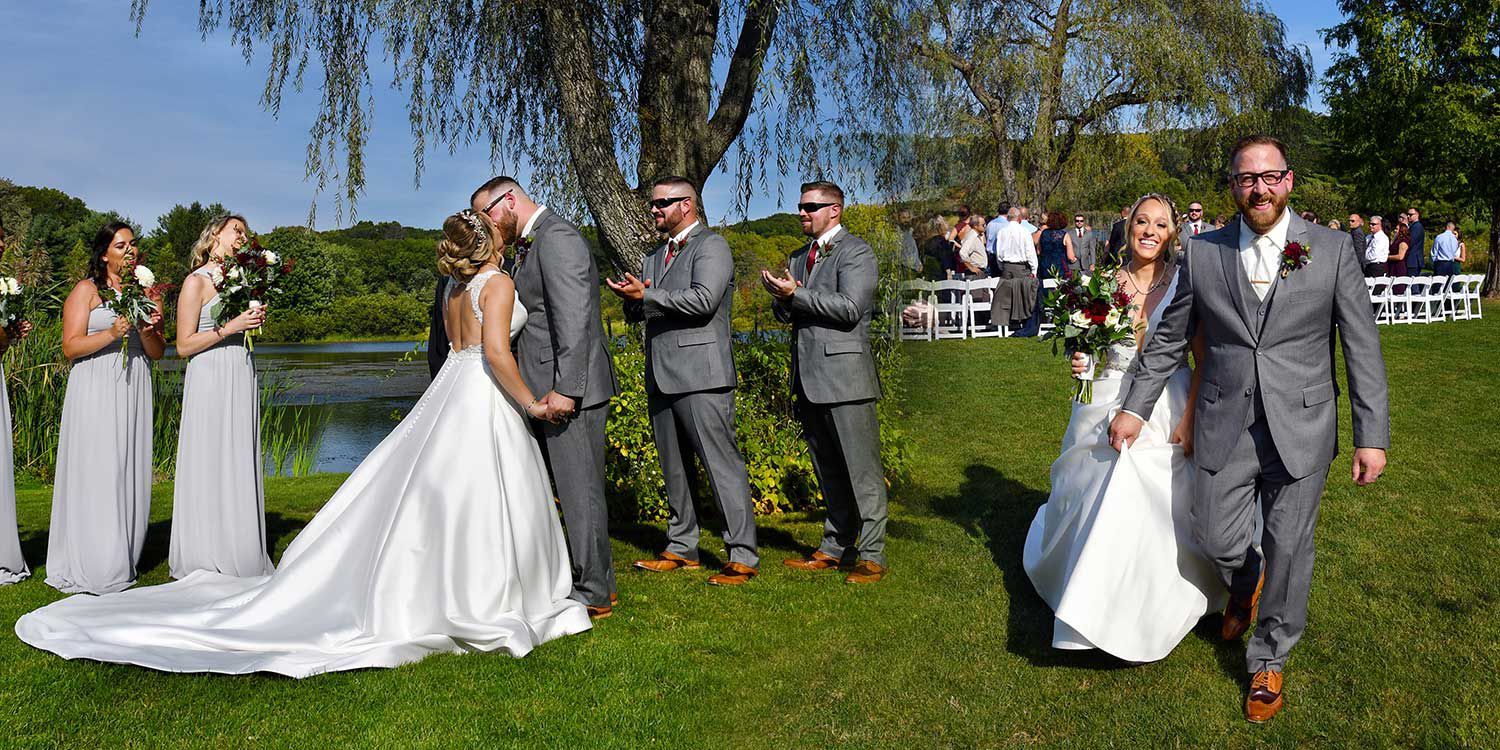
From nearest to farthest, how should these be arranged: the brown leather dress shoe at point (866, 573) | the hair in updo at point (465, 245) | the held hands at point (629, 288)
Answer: the hair in updo at point (465, 245) → the held hands at point (629, 288) → the brown leather dress shoe at point (866, 573)

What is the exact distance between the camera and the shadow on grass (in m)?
5.11

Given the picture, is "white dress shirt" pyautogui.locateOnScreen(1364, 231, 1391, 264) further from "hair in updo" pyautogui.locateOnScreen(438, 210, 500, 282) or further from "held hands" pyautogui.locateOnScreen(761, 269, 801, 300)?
"hair in updo" pyautogui.locateOnScreen(438, 210, 500, 282)

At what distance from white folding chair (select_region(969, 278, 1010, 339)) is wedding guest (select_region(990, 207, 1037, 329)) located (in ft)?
0.44

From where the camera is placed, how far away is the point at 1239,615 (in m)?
5.05

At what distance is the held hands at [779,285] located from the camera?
19.6 feet

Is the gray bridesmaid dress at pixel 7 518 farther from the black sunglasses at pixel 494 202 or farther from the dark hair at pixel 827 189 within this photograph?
the dark hair at pixel 827 189

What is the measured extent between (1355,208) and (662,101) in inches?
1652

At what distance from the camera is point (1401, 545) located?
658 cm

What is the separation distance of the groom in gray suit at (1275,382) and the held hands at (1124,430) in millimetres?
373

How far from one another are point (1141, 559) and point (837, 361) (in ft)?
6.97

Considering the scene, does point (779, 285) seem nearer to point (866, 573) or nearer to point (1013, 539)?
point (866, 573)

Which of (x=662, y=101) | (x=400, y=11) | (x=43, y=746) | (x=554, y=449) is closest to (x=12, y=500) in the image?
(x=43, y=746)

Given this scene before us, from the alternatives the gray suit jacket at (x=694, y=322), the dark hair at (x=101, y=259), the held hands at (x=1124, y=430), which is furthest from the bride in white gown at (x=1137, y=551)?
the dark hair at (x=101, y=259)

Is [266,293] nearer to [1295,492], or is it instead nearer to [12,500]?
[12,500]
